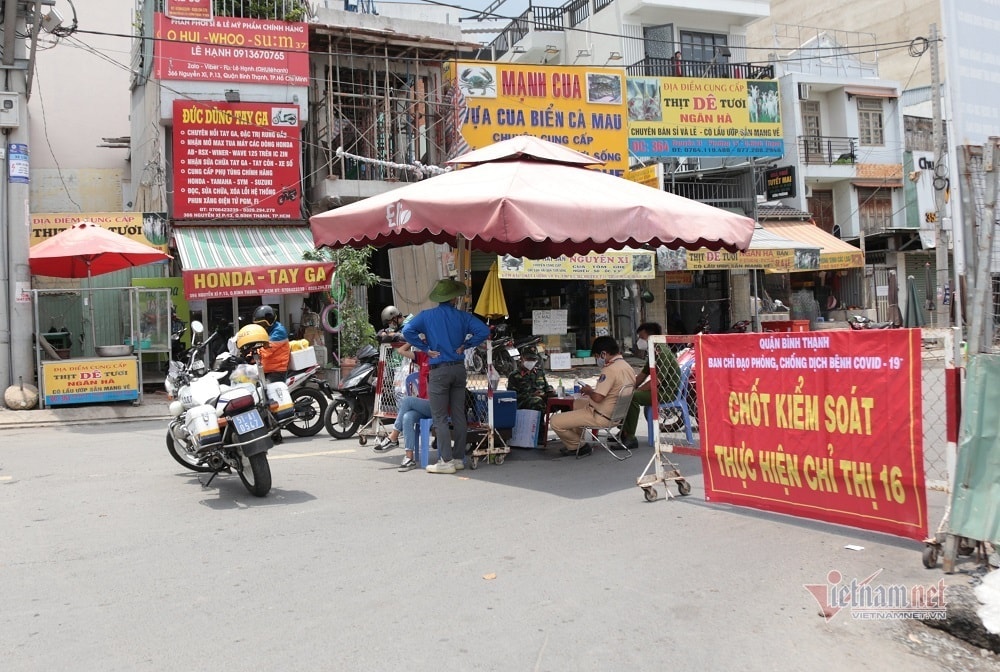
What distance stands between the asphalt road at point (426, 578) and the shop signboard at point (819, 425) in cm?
28

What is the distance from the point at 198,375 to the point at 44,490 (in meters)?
1.57

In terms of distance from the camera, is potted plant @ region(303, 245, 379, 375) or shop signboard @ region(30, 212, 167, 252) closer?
potted plant @ region(303, 245, 379, 375)

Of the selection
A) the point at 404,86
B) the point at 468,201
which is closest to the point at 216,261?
the point at 404,86

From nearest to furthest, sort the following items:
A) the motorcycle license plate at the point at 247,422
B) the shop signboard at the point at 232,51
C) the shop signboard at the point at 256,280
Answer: the motorcycle license plate at the point at 247,422
the shop signboard at the point at 256,280
the shop signboard at the point at 232,51

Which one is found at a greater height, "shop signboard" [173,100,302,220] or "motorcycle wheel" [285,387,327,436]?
"shop signboard" [173,100,302,220]

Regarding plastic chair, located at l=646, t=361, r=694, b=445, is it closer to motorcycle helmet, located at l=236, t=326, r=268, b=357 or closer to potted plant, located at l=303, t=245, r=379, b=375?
motorcycle helmet, located at l=236, t=326, r=268, b=357

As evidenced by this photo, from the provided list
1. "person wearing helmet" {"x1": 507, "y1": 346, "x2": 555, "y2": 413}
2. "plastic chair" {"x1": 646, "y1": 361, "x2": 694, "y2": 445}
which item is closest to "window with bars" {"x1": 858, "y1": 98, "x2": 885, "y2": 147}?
"plastic chair" {"x1": 646, "y1": 361, "x2": 694, "y2": 445}

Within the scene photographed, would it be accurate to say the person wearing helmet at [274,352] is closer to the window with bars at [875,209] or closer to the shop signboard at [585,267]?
the shop signboard at [585,267]

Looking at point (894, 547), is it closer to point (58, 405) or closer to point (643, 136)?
point (58, 405)

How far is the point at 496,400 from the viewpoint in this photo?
8.38 m

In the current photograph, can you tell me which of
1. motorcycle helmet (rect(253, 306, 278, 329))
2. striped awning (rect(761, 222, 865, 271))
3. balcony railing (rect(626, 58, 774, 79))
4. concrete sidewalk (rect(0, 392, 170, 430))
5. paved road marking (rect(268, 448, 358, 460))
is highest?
balcony railing (rect(626, 58, 774, 79))
